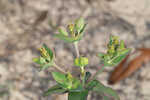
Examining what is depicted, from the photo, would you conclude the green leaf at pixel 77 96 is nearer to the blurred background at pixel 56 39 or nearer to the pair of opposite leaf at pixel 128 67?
the blurred background at pixel 56 39

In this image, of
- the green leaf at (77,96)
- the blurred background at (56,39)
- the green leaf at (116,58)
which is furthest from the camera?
the blurred background at (56,39)

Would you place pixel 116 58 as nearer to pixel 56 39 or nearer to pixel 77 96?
pixel 77 96

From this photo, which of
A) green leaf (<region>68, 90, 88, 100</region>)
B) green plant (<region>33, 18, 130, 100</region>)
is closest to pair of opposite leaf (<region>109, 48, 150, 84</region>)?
green plant (<region>33, 18, 130, 100</region>)

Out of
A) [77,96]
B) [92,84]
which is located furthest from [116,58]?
[77,96]

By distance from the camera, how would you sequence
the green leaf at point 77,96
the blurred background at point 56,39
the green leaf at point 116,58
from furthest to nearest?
1. the blurred background at point 56,39
2. the green leaf at point 116,58
3. the green leaf at point 77,96

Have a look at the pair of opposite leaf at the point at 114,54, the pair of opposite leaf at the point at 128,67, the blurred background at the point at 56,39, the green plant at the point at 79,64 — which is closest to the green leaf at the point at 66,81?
the green plant at the point at 79,64
